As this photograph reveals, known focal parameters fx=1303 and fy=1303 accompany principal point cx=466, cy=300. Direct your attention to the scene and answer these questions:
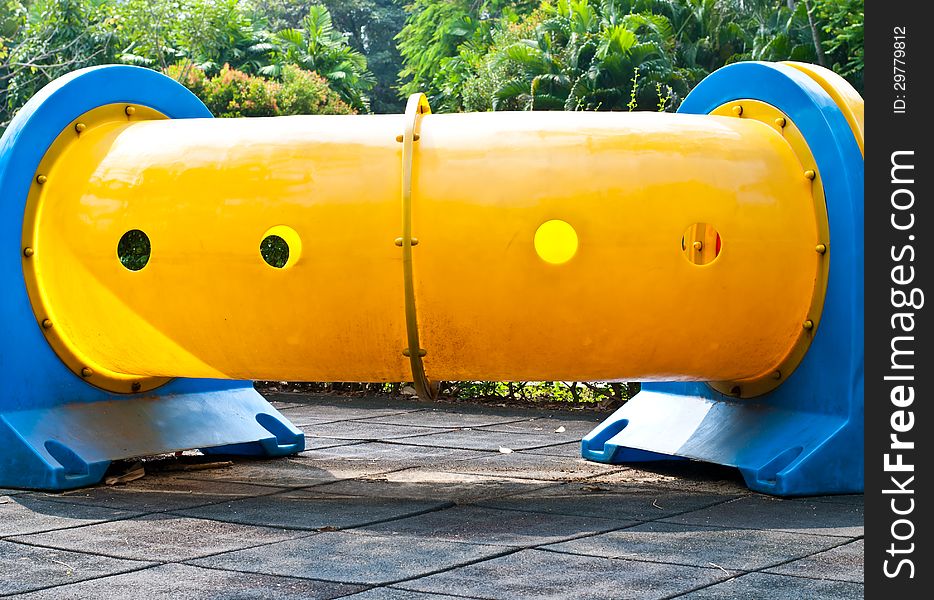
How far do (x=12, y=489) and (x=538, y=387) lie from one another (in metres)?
4.61

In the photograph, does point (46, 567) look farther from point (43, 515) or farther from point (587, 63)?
point (587, 63)

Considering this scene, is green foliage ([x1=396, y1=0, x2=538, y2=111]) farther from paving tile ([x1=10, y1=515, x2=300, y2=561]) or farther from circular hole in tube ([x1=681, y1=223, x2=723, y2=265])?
paving tile ([x1=10, y1=515, x2=300, y2=561])

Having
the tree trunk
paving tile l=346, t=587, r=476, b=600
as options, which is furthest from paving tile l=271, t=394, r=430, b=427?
the tree trunk

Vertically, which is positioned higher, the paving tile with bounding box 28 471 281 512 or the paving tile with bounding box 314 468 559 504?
the paving tile with bounding box 28 471 281 512

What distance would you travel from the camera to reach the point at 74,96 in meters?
5.79

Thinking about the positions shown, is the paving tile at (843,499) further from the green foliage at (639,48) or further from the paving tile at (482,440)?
the green foliage at (639,48)

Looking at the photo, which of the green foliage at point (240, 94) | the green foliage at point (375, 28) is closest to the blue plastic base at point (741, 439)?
the green foliage at point (240, 94)

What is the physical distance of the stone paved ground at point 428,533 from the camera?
3.72m

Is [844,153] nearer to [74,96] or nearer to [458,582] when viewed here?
[458,582]

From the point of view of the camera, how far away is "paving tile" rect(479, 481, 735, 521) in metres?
4.93

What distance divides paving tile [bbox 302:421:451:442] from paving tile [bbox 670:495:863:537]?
2588 millimetres

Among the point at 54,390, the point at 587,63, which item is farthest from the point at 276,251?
the point at 587,63

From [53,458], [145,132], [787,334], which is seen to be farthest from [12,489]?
[787,334]
